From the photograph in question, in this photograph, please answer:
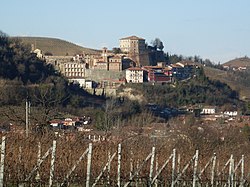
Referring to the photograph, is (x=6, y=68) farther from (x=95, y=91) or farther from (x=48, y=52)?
(x=48, y=52)

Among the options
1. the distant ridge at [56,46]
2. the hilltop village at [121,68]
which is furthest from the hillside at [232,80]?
the distant ridge at [56,46]

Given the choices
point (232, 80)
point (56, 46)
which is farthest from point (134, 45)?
point (56, 46)

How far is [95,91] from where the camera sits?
77.1 m

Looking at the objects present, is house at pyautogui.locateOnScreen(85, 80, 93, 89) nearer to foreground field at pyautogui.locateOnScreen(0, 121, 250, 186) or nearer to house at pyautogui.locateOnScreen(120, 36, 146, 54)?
house at pyautogui.locateOnScreen(120, 36, 146, 54)

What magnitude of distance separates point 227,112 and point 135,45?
115 ft

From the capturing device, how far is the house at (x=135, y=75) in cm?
8569

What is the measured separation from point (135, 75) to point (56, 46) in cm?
3631

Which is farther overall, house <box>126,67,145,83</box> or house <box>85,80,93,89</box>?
house <box>126,67,145,83</box>

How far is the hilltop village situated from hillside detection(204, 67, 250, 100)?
4.03 m

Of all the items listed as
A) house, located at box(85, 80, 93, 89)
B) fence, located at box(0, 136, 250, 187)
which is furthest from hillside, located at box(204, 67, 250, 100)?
fence, located at box(0, 136, 250, 187)

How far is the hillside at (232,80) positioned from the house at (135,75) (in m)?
11.7

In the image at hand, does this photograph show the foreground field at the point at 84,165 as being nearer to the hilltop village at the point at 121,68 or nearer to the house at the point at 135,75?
the hilltop village at the point at 121,68

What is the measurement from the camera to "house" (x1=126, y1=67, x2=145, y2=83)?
85688 millimetres

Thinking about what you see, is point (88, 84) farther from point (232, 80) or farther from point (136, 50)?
point (232, 80)
